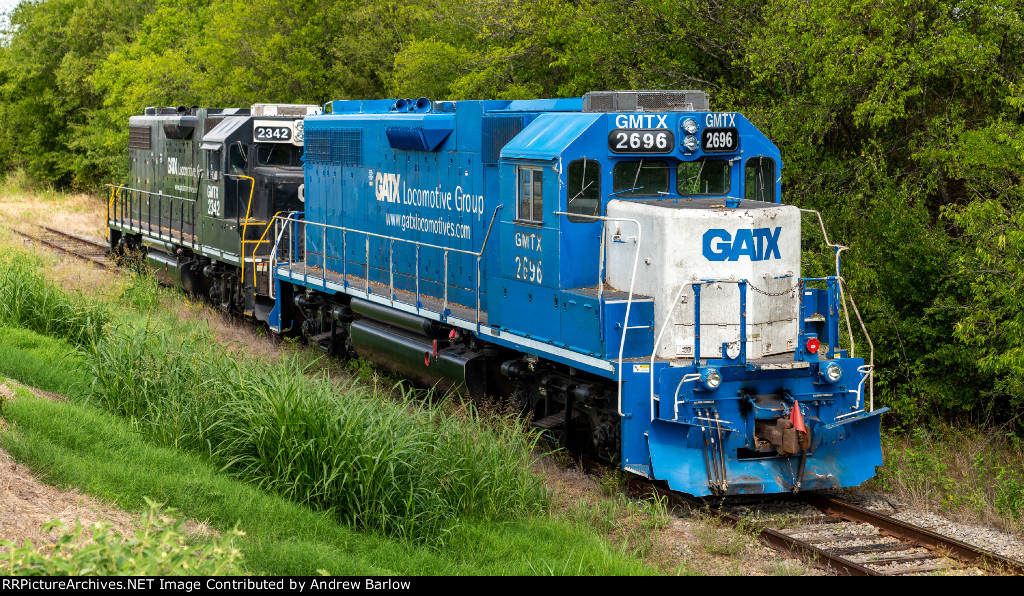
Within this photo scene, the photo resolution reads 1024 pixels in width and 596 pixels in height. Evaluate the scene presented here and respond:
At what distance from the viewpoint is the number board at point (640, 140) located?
956 centimetres

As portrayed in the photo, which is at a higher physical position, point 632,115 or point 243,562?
point 632,115

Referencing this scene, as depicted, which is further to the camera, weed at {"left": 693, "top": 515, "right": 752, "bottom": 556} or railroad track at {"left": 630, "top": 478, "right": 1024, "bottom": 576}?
weed at {"left": 693, "top": 515, "right": 752, "bottom": 556}

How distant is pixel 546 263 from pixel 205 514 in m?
4.16

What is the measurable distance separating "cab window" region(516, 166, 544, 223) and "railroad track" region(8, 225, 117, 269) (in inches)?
555

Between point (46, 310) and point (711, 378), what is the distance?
10.1m

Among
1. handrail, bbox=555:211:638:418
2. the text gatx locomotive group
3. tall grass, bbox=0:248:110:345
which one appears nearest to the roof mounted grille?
the text gatx locomotive group

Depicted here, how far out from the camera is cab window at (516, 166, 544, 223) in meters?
9.95

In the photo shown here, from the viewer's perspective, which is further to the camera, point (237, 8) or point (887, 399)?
point (237, 8)

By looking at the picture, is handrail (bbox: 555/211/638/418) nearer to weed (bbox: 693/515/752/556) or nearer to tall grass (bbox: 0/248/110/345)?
weed (bbox: 693/515/752/556)

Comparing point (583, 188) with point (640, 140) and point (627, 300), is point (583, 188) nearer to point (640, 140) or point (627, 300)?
point (640, 140)

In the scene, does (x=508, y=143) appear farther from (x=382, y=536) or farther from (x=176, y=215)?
(x=176, y=215)

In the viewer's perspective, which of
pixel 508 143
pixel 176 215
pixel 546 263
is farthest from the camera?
pixel 176 215

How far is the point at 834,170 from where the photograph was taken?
13523 mm

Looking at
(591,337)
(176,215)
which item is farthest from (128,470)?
(176,215)
